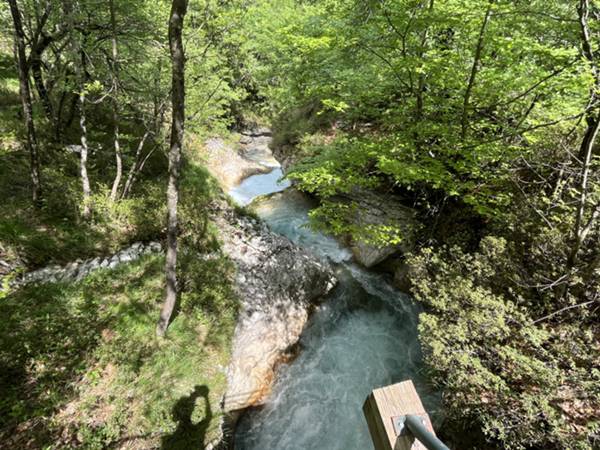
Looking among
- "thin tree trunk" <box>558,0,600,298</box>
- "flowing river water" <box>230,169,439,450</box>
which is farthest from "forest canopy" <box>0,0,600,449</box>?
"flowing river water" <box>230,169,439,450</box>

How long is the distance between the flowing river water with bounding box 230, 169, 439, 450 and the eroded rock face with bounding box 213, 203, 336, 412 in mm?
372

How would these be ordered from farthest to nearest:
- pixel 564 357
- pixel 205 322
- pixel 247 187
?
1. pixel 247 187
2. pixel 205 322
3. pixel 564 357

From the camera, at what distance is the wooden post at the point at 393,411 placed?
112 cm

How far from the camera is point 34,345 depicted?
401 centimetres

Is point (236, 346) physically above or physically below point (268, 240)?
below

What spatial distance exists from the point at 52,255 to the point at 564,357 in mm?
8856

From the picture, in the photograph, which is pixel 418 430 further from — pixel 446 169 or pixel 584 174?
pixel 446 169

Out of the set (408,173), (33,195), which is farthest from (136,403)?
(408,173)

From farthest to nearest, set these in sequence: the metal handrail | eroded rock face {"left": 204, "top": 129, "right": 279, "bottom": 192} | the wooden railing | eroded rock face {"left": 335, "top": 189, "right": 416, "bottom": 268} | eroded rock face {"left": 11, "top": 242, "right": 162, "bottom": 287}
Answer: eroded rock face {"left": 204, "top": 129, "right": 279, "bottom": 192}
eroded rock face {"left": 335, "top": 189, "right": 416, "bottom": 268}
eroded rock face {"left": 11, "top": 242, "right": 162, "bottom": 287}
the wooden railing
the metal handrail

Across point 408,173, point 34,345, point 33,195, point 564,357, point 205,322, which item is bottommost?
point 205,322

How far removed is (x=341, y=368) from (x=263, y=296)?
261 cm

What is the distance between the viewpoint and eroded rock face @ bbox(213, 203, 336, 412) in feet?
18.2

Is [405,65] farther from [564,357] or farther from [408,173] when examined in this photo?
[564,357]

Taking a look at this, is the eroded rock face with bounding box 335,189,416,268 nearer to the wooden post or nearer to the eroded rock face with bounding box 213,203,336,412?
the eroded rock face with bounding box 213,203,336,412
